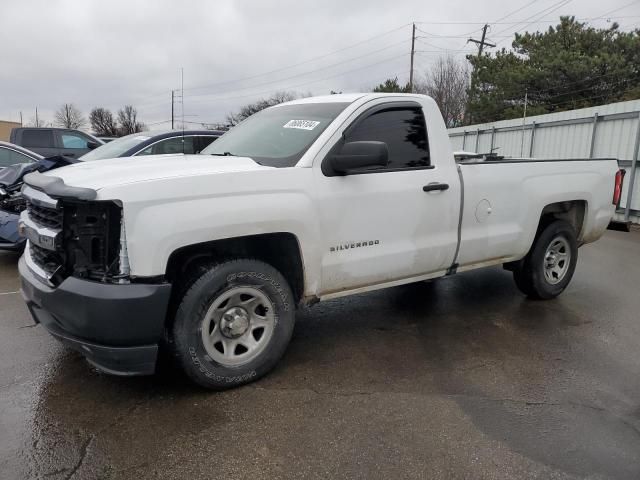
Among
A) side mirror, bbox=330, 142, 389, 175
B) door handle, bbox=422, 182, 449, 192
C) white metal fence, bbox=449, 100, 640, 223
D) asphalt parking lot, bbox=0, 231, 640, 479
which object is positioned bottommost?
asphalt parking lot, bbox=0, 231, 640, 479

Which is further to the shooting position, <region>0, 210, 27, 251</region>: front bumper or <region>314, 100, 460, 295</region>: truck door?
<region>0, 210, 27, 251</region>: front bumper

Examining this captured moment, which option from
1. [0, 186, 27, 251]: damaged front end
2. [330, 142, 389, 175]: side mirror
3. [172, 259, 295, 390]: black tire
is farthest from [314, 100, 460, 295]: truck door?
[0, 186, 27, 251]: damaged front end

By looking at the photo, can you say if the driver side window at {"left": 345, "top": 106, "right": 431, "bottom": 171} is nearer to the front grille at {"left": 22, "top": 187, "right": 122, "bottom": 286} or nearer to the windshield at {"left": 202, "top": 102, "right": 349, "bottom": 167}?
the windshield at {"left": 202, "top": 102, "right": 349, "bottom": 167}

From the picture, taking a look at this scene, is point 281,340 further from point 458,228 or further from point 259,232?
point 458,228

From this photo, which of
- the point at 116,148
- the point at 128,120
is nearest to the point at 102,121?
the point at 128,120

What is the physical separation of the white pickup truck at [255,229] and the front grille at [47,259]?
0.06 feet

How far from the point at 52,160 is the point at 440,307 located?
15.5 ft

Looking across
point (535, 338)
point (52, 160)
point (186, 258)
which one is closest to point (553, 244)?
point (535, 338)

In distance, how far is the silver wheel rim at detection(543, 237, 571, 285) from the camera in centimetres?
534

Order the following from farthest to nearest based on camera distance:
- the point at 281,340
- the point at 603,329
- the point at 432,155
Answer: the point at 603,329
the point at 432,155
the point at 281,340

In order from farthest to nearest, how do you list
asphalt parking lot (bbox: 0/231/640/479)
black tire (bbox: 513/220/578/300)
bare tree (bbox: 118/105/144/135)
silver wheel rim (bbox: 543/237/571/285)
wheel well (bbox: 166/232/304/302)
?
bare tree (bbox: 118/105/144/135), silver wheel rim (bbox: 543/237/571/285), black tire (bbox: 513/220/578/300), wheel well (bbox: 166/232/304/302), asphalt parking lot (bbox: 0/231/640/479)

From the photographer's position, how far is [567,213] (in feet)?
18.0

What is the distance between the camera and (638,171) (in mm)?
10906

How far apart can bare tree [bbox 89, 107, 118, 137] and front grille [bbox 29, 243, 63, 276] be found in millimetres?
78953
